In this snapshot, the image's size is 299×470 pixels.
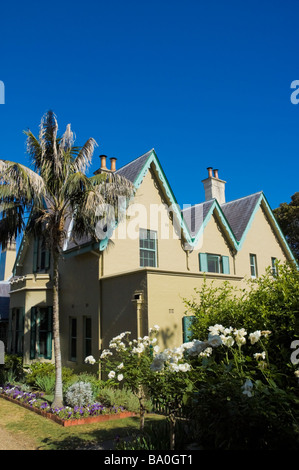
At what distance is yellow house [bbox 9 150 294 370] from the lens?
12.6m

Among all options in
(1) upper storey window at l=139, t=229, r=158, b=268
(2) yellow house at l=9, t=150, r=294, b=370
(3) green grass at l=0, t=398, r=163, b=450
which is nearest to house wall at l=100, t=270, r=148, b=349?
(2) yellow house at l=9, t=150, r=294, b=370

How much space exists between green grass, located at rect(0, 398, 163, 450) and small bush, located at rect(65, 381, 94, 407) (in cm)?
86

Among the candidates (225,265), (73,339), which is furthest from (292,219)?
(73,339)

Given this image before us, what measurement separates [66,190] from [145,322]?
5052mm

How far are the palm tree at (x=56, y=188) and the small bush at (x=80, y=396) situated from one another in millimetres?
559

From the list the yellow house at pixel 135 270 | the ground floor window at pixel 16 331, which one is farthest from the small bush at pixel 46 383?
the ground floor window at pixel 16 331

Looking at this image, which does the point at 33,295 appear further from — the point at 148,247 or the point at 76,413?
the point at 76,413

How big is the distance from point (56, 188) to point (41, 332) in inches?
295

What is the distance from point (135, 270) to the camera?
12.6 meters

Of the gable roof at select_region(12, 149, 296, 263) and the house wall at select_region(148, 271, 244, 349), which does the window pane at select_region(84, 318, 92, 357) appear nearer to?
the gable roof at select_region(12, 149, 296, 263)

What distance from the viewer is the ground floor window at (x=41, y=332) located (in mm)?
15805

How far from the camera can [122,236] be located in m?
15.1

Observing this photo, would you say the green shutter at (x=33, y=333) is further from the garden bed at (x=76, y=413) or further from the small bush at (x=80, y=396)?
the small bush at (x=80, y=396)
